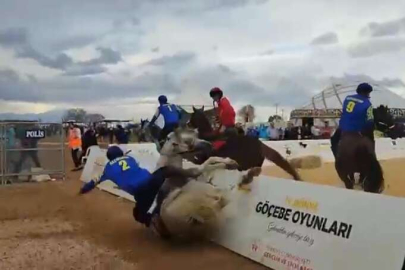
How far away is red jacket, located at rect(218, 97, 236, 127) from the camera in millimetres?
10023

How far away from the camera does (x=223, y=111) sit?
33.0 ft

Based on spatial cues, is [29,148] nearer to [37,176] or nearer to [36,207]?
[37,176]

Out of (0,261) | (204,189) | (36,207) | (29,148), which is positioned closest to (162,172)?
(204,189)

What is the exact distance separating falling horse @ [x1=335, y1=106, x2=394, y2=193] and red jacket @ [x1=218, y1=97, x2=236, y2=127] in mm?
2076

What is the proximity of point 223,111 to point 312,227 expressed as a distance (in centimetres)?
437

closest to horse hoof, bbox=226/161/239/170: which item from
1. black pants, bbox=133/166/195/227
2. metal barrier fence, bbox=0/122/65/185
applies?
black pants, bbox=133/166/195/227

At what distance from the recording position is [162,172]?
26.9 ft

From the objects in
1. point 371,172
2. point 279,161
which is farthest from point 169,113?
point 371,172

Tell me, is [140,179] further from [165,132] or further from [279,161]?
[279,161]

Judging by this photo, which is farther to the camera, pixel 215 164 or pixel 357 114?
pixel 357 114

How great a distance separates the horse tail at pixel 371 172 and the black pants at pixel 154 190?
10.8 feet

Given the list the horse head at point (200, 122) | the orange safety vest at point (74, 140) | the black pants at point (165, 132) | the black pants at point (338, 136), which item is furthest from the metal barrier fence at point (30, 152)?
the black pants at point (338, 136)

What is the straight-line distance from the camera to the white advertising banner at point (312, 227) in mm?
5070

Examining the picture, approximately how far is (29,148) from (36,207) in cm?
570
